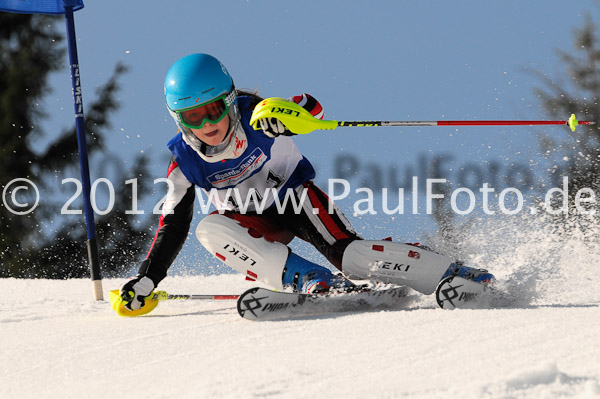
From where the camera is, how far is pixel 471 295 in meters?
3.35

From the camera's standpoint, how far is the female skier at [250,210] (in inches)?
143

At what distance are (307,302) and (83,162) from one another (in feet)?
9.00

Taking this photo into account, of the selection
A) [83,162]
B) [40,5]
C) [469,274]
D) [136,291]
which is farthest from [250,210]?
[40,5]

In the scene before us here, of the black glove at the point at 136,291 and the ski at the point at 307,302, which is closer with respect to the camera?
the ski at the point at 307,302

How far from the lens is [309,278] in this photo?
11.9ft

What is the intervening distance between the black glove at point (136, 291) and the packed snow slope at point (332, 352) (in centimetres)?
11

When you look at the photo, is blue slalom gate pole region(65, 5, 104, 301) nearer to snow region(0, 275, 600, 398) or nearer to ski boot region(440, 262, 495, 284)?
snow region(0, 275, 600, 398)

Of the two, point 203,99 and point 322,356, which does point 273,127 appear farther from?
point 322,356

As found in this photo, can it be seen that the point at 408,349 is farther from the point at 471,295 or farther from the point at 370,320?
the point at 471,295

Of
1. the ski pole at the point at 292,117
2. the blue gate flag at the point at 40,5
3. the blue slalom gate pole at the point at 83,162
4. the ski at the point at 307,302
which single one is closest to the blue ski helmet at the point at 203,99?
the ski pole at the point at 292,117

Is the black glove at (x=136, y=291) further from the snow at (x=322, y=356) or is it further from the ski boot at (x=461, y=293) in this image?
the ski boot at (x=461, y=293)

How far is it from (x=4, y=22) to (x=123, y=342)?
12.8 m

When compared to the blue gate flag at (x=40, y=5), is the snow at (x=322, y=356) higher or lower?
lower

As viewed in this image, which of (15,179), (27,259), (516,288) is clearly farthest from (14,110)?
(516,288)
